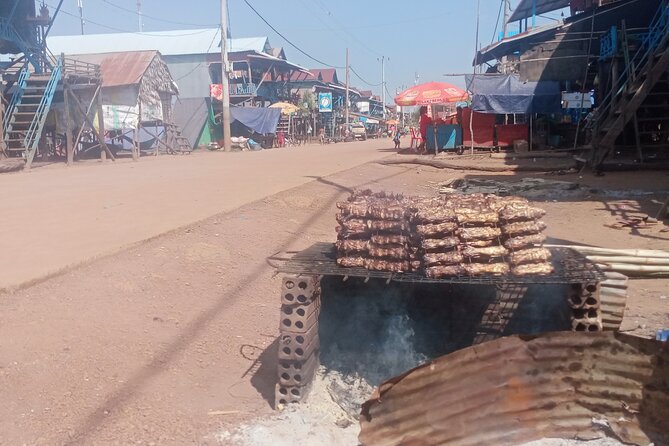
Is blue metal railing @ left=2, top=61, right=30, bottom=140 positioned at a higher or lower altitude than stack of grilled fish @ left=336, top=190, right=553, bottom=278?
higher

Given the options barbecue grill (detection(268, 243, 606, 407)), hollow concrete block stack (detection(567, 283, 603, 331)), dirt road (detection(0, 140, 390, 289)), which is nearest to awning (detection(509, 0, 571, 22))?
dirt road (detection(0, 140, 390, 289))

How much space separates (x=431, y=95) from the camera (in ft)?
83.1

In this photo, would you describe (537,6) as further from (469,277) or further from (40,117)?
(469,277)

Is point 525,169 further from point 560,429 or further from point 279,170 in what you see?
point 560,429

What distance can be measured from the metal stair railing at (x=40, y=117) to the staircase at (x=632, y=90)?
745 inches

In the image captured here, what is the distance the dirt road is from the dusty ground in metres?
0.05

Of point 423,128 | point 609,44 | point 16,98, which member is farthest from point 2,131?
Answer: point 609,44

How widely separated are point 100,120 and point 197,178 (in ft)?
43.8

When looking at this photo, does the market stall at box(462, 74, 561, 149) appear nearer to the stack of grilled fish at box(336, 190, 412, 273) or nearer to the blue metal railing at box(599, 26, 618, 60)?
the blue metal railing at box(599, 26, 618, 60)

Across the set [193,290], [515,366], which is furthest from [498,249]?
[193,290]

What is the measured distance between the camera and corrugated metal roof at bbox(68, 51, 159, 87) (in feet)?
111

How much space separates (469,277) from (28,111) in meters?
25.1

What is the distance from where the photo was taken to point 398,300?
4.81 meters

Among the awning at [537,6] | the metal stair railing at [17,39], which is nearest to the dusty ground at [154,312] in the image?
the metal stair railing at [17,39]
